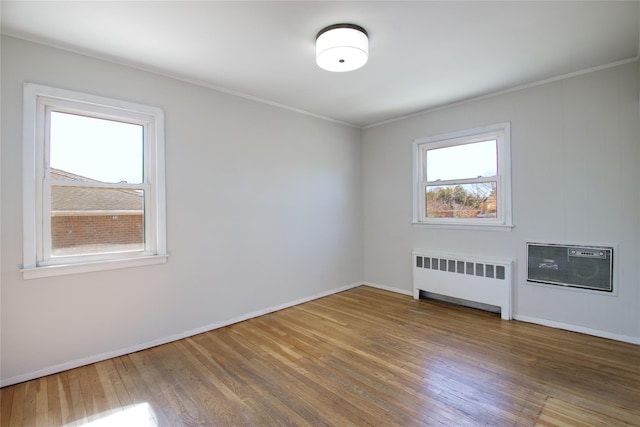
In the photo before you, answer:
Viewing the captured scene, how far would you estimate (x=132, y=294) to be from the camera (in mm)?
2680

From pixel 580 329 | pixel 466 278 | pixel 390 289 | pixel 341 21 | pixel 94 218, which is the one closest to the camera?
pixel 341 21

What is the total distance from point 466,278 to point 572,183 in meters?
1.48

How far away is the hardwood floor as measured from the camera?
1.83m

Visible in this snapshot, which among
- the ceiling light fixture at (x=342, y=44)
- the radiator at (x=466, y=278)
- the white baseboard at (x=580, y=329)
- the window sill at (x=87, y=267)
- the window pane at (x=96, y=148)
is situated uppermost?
the ceiling light fixture at (x=342, y=44)

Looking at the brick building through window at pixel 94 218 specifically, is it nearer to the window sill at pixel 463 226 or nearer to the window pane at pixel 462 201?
the window sill at pixel 463 226

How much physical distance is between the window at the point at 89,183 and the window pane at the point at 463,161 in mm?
3322

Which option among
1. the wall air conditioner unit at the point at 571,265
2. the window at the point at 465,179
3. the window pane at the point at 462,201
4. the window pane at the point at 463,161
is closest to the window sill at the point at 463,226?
the window at the point at 465,179

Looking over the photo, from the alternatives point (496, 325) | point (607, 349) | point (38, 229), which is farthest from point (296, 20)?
point (607, 349)

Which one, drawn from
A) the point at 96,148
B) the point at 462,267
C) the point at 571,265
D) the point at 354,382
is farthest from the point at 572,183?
the point at 96,148

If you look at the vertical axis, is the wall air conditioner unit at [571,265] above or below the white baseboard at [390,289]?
above

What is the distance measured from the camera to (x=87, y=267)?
2459 mm

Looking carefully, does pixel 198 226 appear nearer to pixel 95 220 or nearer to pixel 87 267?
pixel 95 220

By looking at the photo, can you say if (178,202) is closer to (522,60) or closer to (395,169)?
(395,169)

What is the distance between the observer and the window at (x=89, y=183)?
2.28 m
